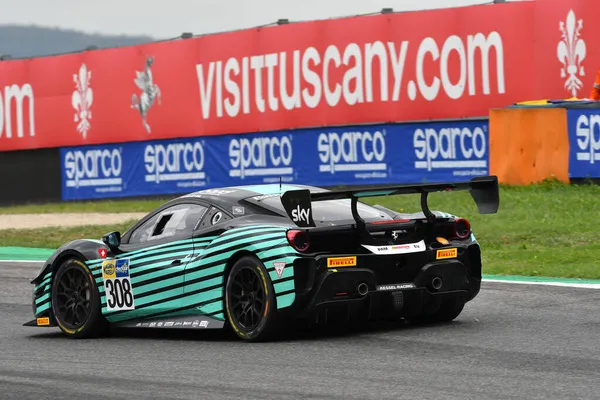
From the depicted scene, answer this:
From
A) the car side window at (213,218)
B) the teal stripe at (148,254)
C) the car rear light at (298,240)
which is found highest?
the car side window at (213,218)

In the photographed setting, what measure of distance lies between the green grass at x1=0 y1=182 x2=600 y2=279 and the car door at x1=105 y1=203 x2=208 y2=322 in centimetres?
507

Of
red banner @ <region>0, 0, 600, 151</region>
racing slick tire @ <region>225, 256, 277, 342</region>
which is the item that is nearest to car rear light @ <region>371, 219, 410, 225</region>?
racing slick tire @ <region>225, 256, 277, 342</region>

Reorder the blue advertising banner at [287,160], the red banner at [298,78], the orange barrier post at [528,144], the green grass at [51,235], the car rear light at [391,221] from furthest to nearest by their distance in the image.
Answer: the blue advertising banner at [287,160]
the red banner at [298,78]
the green grass at [51,235]
the orange barrier post at [528,144]
the car rear light at [391,221]

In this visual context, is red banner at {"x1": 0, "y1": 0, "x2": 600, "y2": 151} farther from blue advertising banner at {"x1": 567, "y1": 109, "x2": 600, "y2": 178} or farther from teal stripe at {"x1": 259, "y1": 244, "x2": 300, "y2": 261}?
teal stripe at {"x1": 259, "y1": 244, "x2": 300, "y2": 261}

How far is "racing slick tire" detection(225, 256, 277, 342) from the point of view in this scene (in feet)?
30.2

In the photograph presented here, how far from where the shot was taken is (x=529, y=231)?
1761 cm

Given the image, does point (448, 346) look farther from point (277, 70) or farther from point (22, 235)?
point (277, 70)

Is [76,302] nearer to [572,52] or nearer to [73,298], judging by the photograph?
[73,298]

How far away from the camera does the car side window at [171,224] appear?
10141mm

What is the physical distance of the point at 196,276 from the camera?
32.2ft

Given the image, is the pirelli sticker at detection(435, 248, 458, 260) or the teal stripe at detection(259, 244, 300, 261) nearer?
the teal stripe at detection(259, 244, 300, 261)

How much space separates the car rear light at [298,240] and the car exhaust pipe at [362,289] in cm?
47

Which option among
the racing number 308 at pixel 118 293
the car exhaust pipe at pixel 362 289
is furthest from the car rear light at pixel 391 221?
the racing number 308 at pixel 118 293

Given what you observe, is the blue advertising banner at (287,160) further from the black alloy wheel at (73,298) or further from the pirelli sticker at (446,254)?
the pirelli sticker at (446,254)
